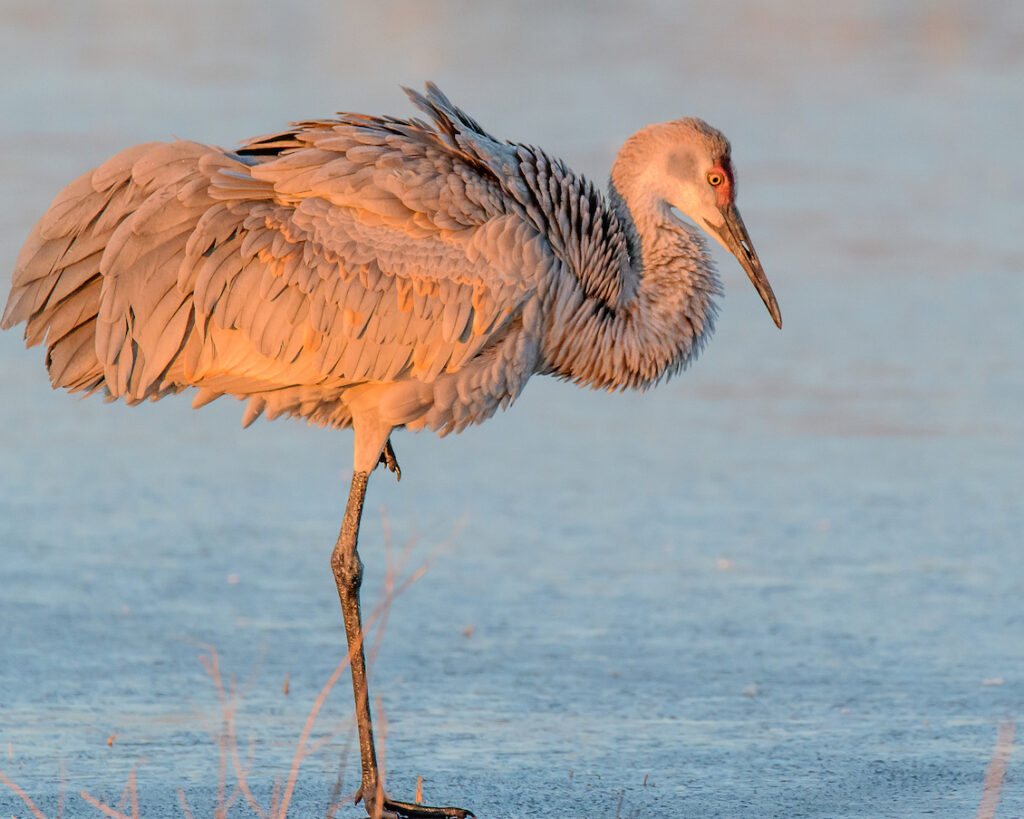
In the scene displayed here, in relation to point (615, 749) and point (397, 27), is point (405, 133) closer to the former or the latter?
point (615, 749)

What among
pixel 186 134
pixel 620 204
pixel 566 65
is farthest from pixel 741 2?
pixel 620 204

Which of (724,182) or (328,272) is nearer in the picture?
(328,272)

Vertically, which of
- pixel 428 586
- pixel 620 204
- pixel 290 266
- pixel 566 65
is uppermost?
pixel 566 65

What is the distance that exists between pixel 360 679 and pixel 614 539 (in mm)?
2111

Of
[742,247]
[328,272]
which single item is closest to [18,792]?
[328,272]

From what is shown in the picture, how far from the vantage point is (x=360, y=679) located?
5285 millimetres

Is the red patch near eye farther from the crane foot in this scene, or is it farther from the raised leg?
the crane foot

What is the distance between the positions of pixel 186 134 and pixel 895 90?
552 cm

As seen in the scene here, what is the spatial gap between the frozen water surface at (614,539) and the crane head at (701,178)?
1.28 meters

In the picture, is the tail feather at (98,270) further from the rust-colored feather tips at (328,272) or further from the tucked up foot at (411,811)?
the tucked up foot at (411,811)

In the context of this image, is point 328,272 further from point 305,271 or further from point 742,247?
point 742,247

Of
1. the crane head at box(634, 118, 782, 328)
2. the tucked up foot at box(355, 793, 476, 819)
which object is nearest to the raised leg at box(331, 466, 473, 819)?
the tucked up foot at box(355, 793, 476, 819)

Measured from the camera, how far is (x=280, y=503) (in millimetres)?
7480

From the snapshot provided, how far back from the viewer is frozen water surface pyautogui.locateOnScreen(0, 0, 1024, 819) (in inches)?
209
